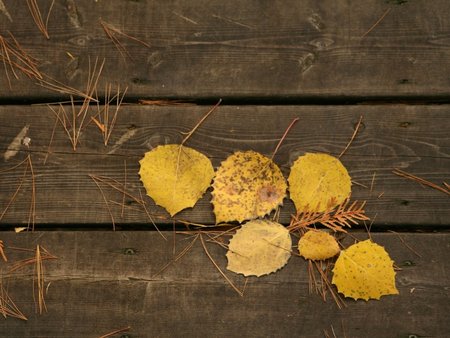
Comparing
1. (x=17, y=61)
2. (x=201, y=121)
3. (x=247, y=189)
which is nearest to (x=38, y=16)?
(x=17, y=61)

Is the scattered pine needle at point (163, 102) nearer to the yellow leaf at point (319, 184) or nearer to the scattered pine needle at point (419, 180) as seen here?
the yellow leaf at point (319, 184)

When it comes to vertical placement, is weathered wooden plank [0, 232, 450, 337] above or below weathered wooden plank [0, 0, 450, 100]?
below

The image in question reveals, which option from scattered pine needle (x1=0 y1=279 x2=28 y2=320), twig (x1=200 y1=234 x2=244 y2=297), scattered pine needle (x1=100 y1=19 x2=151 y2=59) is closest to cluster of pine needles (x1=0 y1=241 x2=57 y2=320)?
scattered pine needle (x1=0 y1=279 x2=28 y2=320)

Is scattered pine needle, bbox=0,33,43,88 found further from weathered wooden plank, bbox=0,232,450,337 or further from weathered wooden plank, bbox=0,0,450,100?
weathered wooden plank, bbox=0,232,450,337

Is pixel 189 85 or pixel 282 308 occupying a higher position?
pixel 189 85

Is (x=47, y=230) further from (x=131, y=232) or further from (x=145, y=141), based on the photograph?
(x=145, y=141)

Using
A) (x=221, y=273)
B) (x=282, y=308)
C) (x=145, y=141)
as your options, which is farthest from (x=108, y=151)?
(x=282, y=308)

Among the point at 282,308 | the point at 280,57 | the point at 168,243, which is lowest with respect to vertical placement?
the point at 282,308
